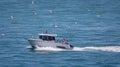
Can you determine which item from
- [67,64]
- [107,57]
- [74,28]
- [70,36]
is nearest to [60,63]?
[67,64]

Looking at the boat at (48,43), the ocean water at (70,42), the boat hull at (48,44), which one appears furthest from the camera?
the boat at (48,43)

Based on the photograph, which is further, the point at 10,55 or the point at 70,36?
the point at 70,36

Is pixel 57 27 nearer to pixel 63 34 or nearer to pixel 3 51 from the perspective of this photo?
pixel 63 34

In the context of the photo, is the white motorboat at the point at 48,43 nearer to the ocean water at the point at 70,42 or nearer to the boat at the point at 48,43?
the boat at the point at 48,43

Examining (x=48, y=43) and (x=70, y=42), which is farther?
(x=70, y=42)

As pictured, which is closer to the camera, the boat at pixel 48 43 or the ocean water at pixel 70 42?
the ocean water at pixel 70 42

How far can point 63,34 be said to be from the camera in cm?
17088

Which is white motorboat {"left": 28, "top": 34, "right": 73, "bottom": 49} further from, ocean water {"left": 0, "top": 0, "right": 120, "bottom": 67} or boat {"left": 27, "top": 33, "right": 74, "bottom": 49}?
ocean water {"left": 0, "top": 0, "right": 120, "bottom": 67}

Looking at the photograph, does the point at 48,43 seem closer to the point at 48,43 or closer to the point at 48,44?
the point at 48,43

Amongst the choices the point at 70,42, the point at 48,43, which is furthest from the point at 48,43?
the point at 70,42

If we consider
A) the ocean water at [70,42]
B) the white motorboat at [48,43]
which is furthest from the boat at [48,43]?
the ocean water at [70,42]

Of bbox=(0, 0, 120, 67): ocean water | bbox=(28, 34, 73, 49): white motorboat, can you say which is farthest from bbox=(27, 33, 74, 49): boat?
bbox=(0, 0, 120, 67): ocean water

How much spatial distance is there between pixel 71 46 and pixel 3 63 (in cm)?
1869

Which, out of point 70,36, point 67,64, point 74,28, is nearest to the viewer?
point 67,64
